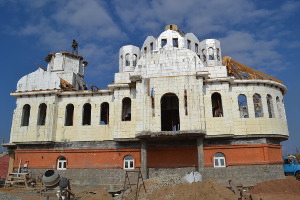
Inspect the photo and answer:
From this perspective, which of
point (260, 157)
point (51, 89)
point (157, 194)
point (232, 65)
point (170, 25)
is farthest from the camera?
point (170, 25)

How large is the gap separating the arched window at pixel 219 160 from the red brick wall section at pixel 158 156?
0.31m

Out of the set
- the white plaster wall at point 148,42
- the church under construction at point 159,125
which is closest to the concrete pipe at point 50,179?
the church under construction at point 159,125

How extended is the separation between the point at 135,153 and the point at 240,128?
962 centimetres

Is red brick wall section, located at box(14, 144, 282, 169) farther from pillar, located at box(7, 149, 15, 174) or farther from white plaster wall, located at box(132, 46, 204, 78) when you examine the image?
white plaster wall, located at box(132, 46, 204, 78)

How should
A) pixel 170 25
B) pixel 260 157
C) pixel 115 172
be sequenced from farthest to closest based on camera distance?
1. pixel 170 25
2. pixel 115 172
3. pixel 260 157

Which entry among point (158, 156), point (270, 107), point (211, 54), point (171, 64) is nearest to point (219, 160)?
point (158, 156)

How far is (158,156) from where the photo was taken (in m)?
23.0

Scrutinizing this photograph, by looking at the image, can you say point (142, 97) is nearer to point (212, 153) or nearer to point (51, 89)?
point (212, 153)

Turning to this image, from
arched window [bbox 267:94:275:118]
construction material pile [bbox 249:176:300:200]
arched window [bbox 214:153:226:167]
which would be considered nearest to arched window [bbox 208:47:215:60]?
arched window [bbox 267:94:275:118]

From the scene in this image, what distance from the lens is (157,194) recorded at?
1580 centimetres

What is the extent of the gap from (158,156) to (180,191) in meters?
7.54

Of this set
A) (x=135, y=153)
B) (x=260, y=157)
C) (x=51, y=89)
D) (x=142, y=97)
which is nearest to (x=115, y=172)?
(x=135, y=153)

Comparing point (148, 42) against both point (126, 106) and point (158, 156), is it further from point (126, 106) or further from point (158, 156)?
point (158, 156)

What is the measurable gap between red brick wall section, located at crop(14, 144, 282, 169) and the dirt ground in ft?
7.46
